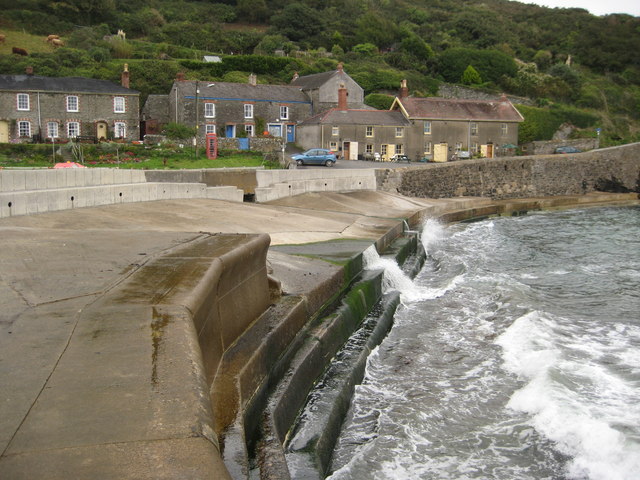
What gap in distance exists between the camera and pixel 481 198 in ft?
123

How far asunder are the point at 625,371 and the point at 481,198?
2761cm

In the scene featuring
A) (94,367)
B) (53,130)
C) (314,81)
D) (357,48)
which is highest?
(357,48)

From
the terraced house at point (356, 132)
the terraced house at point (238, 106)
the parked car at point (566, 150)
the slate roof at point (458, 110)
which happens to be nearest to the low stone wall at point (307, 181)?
the terraced house at point (356, 132)

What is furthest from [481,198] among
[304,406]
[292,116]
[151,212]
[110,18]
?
[110,18]

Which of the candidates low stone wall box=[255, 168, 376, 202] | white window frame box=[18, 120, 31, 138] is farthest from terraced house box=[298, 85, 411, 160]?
white window frame box=[18, 120, 31, 138]

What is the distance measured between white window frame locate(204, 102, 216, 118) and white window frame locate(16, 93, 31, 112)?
11644 mm

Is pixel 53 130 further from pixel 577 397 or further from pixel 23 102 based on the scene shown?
pixel 577 397

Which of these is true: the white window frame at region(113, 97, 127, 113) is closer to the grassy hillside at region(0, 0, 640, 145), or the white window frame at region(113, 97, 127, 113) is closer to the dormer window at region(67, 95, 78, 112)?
the dormer window at region(67, 95, 78, 112)

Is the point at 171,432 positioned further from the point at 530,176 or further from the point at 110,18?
the point at 110,18

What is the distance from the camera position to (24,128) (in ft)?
139

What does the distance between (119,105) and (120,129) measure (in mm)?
1610

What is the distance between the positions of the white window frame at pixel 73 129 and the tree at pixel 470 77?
48.0 meters

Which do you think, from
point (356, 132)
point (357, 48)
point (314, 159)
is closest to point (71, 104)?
point (314, 159)

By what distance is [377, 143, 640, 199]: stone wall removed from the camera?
34344mm
